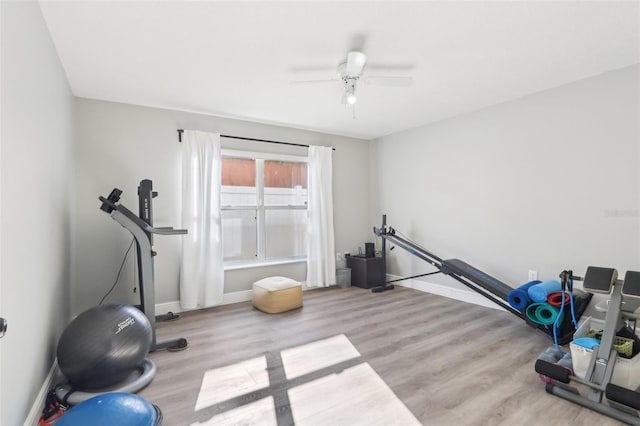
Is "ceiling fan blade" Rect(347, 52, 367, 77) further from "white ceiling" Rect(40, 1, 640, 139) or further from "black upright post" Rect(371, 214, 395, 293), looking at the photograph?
"black upright post" Rect(371, 214, 395, 293)

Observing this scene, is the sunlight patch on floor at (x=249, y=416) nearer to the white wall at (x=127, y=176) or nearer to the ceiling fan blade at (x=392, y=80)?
the white wall at (x=127, y=176)

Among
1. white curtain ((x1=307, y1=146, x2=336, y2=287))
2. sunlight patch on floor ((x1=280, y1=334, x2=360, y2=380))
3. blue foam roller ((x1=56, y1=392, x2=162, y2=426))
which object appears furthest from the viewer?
white curtain ((x1=307, y1=146, x2=336, y2=287))

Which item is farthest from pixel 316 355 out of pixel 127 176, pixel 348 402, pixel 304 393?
pixel 127 176

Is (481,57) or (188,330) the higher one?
(481,57)

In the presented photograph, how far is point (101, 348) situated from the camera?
1892mm

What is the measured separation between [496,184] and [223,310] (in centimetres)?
362

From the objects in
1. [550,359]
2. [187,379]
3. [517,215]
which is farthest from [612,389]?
[187,379]

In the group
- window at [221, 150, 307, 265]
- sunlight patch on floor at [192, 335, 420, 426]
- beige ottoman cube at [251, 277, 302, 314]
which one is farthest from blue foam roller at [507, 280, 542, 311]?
window at [221, 150, 307, 265]

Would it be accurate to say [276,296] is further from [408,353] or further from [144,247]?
[408,353]

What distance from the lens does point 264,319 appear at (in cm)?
330

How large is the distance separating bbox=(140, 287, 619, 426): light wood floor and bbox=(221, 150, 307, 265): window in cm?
82

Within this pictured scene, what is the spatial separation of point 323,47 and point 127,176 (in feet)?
8.45

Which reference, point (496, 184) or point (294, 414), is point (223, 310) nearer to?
point (294, 414)

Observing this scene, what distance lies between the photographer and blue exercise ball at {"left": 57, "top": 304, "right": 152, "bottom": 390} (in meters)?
1.85
